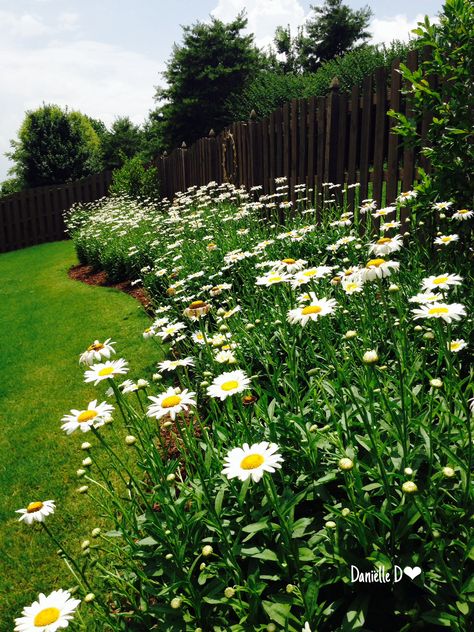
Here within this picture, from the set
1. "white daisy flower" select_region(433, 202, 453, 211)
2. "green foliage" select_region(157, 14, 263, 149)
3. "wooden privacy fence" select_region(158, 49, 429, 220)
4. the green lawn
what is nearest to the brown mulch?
the green lawn

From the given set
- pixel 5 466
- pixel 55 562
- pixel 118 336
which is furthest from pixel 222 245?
pixel 55 562

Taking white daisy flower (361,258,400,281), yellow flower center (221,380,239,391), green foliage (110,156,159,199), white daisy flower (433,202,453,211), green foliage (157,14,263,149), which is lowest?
yellow flower center (221,380,239,391)

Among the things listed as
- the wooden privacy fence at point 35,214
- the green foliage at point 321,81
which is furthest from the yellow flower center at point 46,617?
the green foliage at point 321,81

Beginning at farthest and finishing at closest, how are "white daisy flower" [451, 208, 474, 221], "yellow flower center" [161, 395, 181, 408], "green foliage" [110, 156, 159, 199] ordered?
"green foliage" [110, 156, 159, 199], "white daisy flower" [451, 208, 474, 221], "yellow flower center" [161, 395, 181, 408]

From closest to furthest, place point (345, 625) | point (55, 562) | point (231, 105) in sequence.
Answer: point (345, 625)
point (55, 562)
point (231, 105)

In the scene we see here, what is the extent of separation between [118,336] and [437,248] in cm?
333

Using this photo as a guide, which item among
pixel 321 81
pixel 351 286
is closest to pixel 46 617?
pixel 351 286

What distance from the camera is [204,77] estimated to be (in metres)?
28.6

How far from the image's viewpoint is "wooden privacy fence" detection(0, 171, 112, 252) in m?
15.8

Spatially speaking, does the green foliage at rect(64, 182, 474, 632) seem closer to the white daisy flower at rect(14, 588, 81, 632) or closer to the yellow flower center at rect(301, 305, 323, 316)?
the yellow flower center at rect(301, 305, 323, 316)

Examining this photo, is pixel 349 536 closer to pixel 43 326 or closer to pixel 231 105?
pixel 43 326

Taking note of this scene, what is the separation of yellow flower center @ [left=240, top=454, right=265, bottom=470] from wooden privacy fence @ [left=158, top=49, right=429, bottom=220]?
322 cm

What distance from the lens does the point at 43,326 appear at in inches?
244

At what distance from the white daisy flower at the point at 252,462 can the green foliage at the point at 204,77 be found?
28.8 meters
